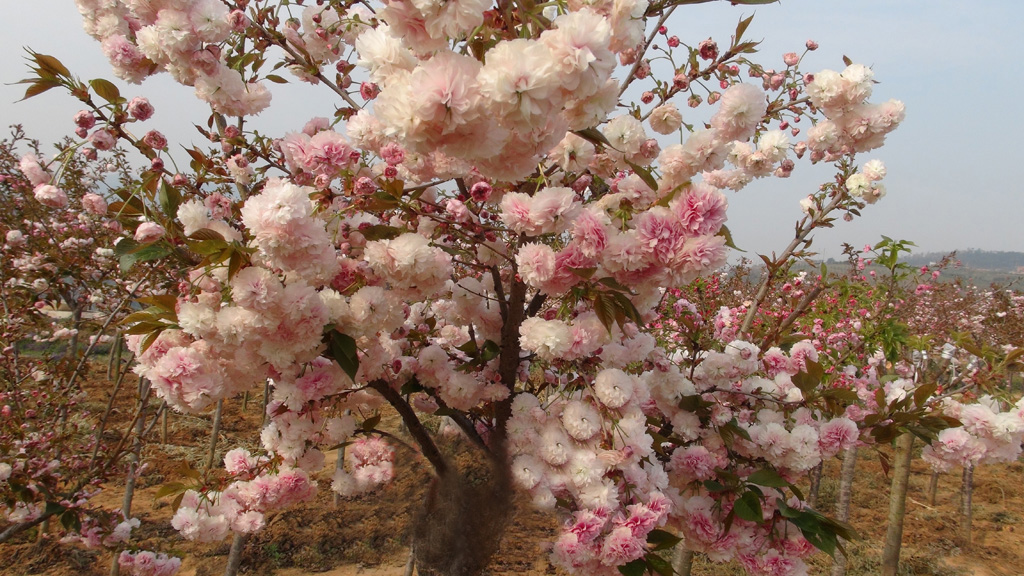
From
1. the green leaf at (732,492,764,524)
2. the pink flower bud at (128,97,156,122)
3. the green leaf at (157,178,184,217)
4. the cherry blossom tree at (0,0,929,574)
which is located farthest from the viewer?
the green leaf at (732,492,764,524)

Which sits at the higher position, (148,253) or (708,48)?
(708,48)

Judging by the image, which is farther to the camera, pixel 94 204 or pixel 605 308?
pixel 94 204

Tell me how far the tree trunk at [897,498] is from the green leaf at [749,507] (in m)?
2.46

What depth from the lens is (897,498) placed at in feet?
11.4

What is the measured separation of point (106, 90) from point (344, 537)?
4.35 meters

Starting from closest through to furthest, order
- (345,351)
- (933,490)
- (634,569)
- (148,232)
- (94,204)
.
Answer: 1. (148,232)
2. (345,351)
3. (634,569)
4. (94,204)
5. (933,490)

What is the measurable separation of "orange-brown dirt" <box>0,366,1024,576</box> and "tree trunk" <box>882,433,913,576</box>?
24cm

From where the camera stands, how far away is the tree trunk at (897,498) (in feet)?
11.2

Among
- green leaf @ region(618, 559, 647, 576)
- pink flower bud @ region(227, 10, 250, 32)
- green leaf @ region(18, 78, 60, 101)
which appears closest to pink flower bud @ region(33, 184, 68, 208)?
green leaf @ region(18, 78, 60, 101)

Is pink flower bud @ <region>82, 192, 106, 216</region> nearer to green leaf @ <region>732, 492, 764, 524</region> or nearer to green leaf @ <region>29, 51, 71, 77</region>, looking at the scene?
green leaf @ <region>29, 51, 71, 77</region>

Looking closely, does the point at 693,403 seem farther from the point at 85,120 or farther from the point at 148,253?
the point at 85,120

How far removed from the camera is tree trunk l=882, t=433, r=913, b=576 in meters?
3.41

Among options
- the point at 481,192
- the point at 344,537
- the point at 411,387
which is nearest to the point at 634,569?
the point at 411,387

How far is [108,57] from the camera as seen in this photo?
4.89 feet
